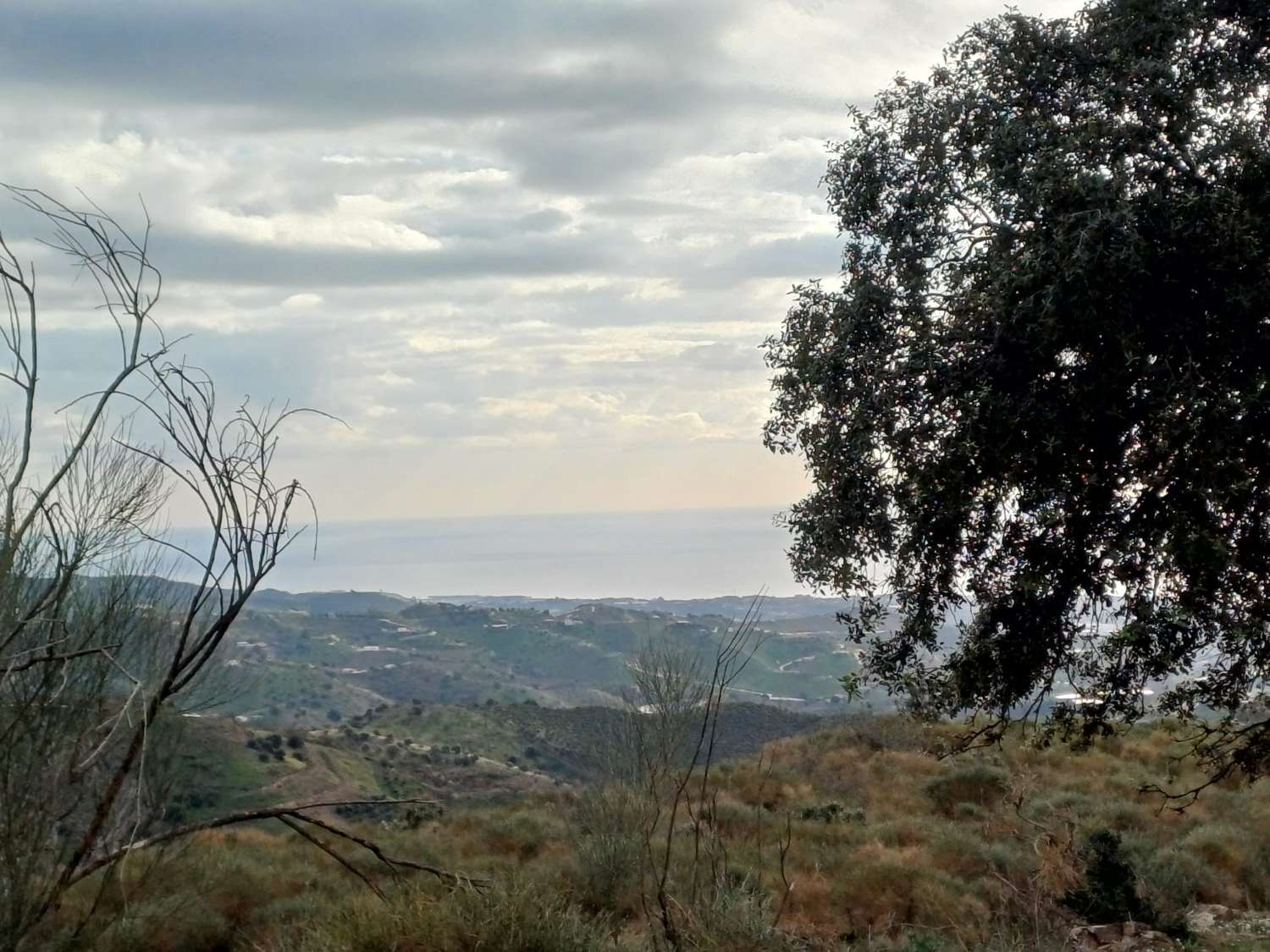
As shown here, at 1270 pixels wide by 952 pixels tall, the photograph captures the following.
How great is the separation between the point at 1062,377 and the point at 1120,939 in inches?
291

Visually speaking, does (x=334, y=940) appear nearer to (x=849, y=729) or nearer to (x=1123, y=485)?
(x=1123, y=485)

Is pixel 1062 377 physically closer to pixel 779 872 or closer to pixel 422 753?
pixel 779 872

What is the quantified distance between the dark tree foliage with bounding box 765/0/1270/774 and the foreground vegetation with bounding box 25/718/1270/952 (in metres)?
2.25

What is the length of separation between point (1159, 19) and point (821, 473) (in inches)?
189

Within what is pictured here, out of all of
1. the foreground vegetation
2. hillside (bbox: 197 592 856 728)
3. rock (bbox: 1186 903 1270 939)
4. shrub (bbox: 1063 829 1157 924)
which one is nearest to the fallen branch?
the foreground vegetation

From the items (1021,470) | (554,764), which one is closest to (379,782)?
(554,764)

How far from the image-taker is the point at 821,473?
32.0ft

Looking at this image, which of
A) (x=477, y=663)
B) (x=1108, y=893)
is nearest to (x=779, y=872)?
(x=1108, y=893)

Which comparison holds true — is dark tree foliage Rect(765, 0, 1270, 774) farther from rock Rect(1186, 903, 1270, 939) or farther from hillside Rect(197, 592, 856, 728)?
hillside Rect(197, 592, 856, 728)

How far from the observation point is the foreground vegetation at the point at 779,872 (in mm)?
6812

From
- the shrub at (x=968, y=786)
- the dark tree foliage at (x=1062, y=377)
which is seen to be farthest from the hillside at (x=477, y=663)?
the dark tree foliage at (x=1062, y=377)

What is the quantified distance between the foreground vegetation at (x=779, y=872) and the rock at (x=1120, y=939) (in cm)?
33

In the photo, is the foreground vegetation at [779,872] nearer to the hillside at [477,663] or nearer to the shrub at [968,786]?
the shrub at [968,786]

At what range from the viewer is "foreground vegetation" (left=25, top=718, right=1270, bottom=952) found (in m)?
6.81
